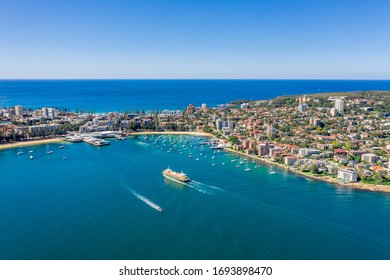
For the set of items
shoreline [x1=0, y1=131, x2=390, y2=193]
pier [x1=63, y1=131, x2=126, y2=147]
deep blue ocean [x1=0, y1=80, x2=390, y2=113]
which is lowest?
shoreline [x1=0, y1=131, x2=390, y2=193]

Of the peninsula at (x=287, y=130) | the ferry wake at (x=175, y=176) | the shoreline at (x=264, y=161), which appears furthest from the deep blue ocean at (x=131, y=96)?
the ferry wake at (x=175, y=176)

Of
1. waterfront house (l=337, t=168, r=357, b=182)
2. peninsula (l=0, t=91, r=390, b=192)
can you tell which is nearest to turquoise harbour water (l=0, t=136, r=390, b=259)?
waterfront house (l=337, t=168, r=357, b=182)

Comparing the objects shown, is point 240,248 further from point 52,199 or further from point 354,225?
point 52,199

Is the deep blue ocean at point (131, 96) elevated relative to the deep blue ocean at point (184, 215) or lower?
elevated

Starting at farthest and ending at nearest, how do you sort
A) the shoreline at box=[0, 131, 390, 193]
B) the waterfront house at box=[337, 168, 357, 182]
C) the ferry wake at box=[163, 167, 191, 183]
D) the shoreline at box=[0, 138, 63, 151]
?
the shoreline at box=[0, 138, 63, 151] → the waterfront house at box=[337, 168, 357, 182] → the ferry wake at box=[163, 167, 191, 183] → the shoreline at box=[0, 131, 390, 193]

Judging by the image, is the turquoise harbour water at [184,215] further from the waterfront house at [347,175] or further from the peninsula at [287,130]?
the peninsula at [287,130]

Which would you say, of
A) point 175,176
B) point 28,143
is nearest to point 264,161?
point 175,176

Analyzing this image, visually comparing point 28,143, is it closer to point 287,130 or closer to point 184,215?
point 184,215

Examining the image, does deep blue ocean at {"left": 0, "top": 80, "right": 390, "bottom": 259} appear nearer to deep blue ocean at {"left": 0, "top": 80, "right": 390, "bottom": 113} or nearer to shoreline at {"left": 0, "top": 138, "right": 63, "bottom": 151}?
shoreline at {"left": 0, "top": 138, "right": 63, "bottom": 151}
